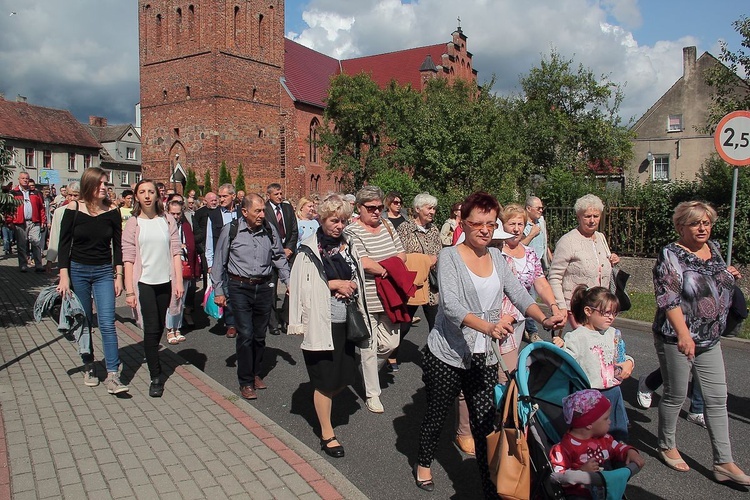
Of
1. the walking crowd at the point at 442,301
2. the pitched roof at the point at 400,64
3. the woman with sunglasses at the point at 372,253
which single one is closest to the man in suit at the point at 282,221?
the walking crowd at the point at 442,301

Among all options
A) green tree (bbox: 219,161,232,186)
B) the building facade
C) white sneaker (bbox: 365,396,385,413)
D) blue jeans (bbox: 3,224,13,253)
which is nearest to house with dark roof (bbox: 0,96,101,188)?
green tree (bbox: 219,161,232,186)

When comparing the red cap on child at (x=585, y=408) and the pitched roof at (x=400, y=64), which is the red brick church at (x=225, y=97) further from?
the red cap on child at (x=585, y=408)

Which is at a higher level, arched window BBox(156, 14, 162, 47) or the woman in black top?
arched window BBox(156, 14, 162, 47)

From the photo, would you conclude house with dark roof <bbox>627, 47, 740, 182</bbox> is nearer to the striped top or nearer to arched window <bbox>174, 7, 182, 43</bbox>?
arched window <bbox>174, 7, 182, 43</bbox>

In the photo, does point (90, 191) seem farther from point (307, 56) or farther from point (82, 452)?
point (307, 56)

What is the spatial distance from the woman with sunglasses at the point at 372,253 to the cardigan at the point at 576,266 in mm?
→ 1440

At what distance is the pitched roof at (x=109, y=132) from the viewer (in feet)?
264

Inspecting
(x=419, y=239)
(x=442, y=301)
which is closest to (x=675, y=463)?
(x=442, y=301)

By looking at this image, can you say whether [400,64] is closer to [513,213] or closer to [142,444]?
[513,213]

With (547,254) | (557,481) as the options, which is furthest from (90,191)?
(547,254)

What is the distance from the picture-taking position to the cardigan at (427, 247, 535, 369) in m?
3.88

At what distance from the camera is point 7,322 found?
31.8 feet

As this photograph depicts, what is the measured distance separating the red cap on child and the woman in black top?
14.8ft

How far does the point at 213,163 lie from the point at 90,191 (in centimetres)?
4040
